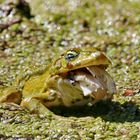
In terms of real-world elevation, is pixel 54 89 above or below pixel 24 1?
below

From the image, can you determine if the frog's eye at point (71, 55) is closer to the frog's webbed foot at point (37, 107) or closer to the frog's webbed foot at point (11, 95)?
the frog's webbed foot at point (37, 107)

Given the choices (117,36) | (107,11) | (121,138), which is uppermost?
(107,11)

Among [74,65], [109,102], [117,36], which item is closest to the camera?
[74,65]

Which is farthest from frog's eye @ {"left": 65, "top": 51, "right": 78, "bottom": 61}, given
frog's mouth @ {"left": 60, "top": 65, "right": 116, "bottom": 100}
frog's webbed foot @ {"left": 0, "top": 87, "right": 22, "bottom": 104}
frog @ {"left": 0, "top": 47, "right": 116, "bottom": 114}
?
frog's webbed foot @ {"left": 0, "top": 87, "right": 22, "bottom": 104}

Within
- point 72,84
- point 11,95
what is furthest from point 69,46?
point 72,84

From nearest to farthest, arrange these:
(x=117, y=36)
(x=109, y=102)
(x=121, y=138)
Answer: (x=121, y=138), (x=109, y=102), (x=117, y=36)

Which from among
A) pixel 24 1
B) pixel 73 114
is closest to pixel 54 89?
pixel 73 114

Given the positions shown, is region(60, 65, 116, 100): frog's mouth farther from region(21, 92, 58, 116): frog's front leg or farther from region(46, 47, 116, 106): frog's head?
region(21, 92, 58, 116): frog's front leg

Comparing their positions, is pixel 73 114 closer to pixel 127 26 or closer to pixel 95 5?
pixel 127 26

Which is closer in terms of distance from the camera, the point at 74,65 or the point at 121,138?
the point at 121,138
